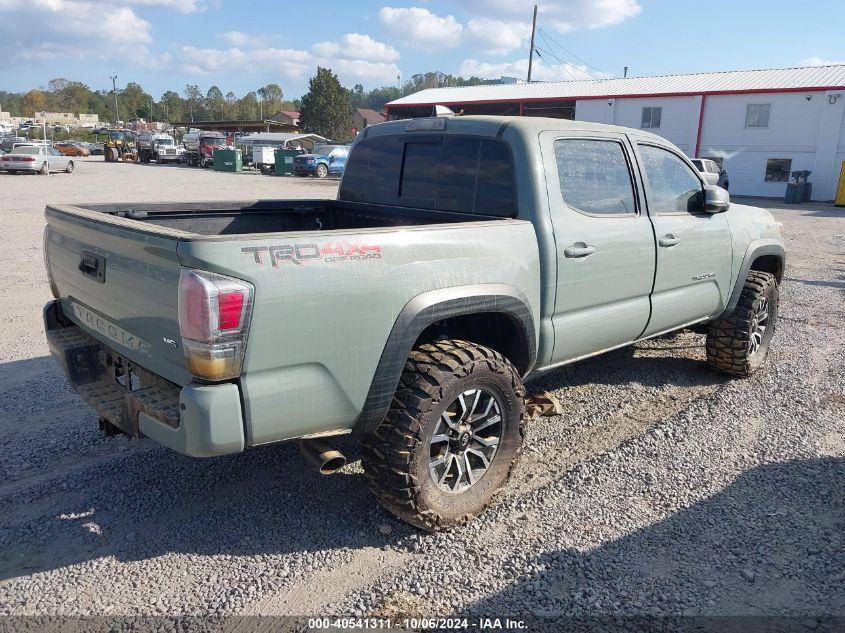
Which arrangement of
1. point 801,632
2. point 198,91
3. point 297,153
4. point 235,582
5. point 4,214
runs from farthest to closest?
point 198,91 < point 297,153 < point 4,214 < point 235,582 < point 801,632

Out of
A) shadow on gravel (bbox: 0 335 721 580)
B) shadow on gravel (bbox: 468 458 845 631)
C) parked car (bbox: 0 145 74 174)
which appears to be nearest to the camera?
shadow on gravel (bbox: 468 458 845 631)

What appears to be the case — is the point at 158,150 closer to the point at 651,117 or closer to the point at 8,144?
the point at 8,144

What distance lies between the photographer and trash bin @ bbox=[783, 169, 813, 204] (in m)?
26.6

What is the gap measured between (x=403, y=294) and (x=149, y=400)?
1183 mm

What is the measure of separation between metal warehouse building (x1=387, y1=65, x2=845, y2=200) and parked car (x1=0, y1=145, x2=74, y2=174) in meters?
20.2

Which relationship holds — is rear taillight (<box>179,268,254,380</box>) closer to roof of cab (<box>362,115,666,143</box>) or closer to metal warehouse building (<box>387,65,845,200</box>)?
roof of cab (<box>362,115,666,143</box>)

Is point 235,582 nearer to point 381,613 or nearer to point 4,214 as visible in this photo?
point 381,613

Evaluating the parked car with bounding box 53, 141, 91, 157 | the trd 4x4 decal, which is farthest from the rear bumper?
the parked car with bounding box 53, 141, 91, 157

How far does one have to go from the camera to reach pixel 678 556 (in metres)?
3.14

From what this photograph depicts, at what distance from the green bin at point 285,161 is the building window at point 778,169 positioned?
25620 millimetres

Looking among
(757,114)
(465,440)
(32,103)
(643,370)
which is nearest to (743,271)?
(643,370)

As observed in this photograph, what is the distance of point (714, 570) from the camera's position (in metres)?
3.03

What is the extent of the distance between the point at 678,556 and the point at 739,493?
0.83 meters

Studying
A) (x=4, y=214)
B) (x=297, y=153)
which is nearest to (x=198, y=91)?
(x=297, y=153)
